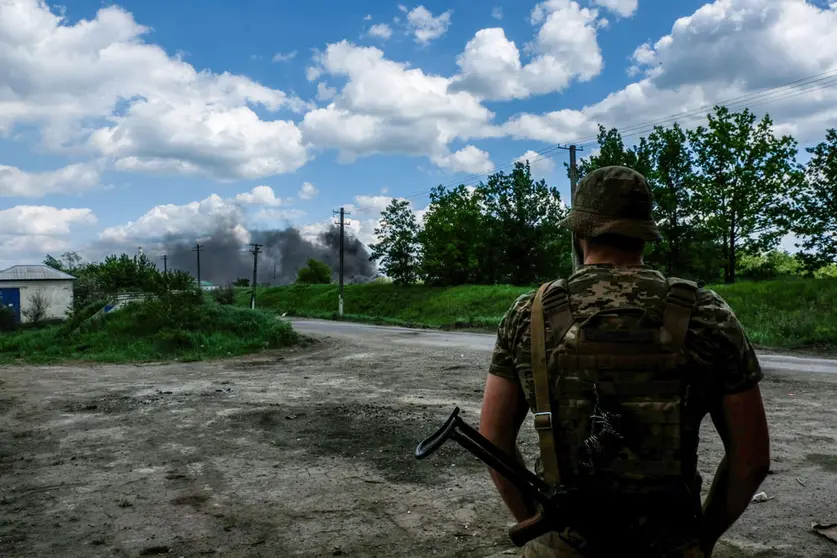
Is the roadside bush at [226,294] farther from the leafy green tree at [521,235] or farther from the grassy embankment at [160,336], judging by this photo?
the leafy green tree at [521,235]

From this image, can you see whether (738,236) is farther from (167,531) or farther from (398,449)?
(167,531)

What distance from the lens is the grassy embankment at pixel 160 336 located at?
17.8 meters

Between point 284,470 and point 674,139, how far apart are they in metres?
36.8

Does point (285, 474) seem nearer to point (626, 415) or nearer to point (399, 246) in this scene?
point (626, 415)

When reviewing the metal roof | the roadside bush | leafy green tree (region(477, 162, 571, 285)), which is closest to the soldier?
the roadside bush

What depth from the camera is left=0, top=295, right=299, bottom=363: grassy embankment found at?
17828mm

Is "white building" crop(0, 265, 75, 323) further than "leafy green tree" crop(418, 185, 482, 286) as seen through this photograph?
Yes

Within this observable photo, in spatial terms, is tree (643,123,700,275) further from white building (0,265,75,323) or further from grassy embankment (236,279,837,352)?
white building (0,265,75,323)

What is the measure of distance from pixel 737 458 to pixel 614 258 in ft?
2.05

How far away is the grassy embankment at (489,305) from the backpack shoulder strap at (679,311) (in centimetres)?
1663

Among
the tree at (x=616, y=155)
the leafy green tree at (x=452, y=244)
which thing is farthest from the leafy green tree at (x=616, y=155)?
the leafy green tree at (x=452, y=244)

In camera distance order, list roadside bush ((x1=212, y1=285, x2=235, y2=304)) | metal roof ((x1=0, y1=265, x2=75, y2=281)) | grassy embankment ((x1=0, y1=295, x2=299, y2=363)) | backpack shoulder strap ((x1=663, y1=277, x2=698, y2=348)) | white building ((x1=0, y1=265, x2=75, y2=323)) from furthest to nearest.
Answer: metal roof ((x1=0, y1=265, x2=75, y2=281)) < white building ((x1=0, y1=265, x2=75, y2=323)) < roadside bush ((x1=212, y1=285, x2=235, y2=304)) < grassy embankment ((x1=0, y1=295, x2=299, y2=363)) < backpack shoulder strap ((x1=663, y1=277, x2=698, y2=348))

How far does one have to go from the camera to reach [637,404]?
5.42ft

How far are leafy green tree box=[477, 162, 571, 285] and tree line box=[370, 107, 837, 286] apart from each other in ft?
0.25
